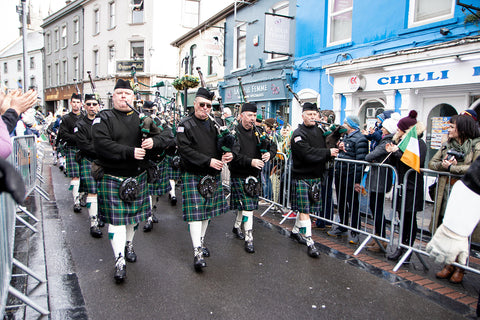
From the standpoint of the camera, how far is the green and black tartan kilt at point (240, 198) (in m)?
5.00

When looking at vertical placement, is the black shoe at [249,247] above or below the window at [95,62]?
below

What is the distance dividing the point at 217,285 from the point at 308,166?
2.04 m

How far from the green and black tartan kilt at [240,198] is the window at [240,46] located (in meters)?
11.0

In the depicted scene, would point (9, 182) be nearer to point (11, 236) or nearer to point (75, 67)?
point (11, 236)

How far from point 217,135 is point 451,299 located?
9.69 ft

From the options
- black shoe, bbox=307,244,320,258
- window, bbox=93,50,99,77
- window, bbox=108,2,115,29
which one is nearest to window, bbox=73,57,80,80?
window, bbox=93,50,99,77

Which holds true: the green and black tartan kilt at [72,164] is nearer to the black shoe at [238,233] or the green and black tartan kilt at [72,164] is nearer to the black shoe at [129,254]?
the black shoe at [129,254]

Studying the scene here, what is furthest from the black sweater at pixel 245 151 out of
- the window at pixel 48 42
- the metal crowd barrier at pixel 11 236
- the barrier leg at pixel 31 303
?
the window at pixel 48 42

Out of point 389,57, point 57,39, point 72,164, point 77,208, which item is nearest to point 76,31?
point 57,39

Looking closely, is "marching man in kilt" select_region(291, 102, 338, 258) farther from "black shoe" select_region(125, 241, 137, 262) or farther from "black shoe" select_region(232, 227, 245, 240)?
"black shoe" select_region(125, 241, 137, 262)

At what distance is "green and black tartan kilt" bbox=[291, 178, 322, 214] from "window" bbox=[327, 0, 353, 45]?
21.2ft

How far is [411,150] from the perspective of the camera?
4.36 metres

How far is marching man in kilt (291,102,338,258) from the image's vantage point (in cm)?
483

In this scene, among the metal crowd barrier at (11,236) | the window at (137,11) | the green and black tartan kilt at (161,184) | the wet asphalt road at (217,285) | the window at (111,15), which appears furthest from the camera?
the window at (111,15)
